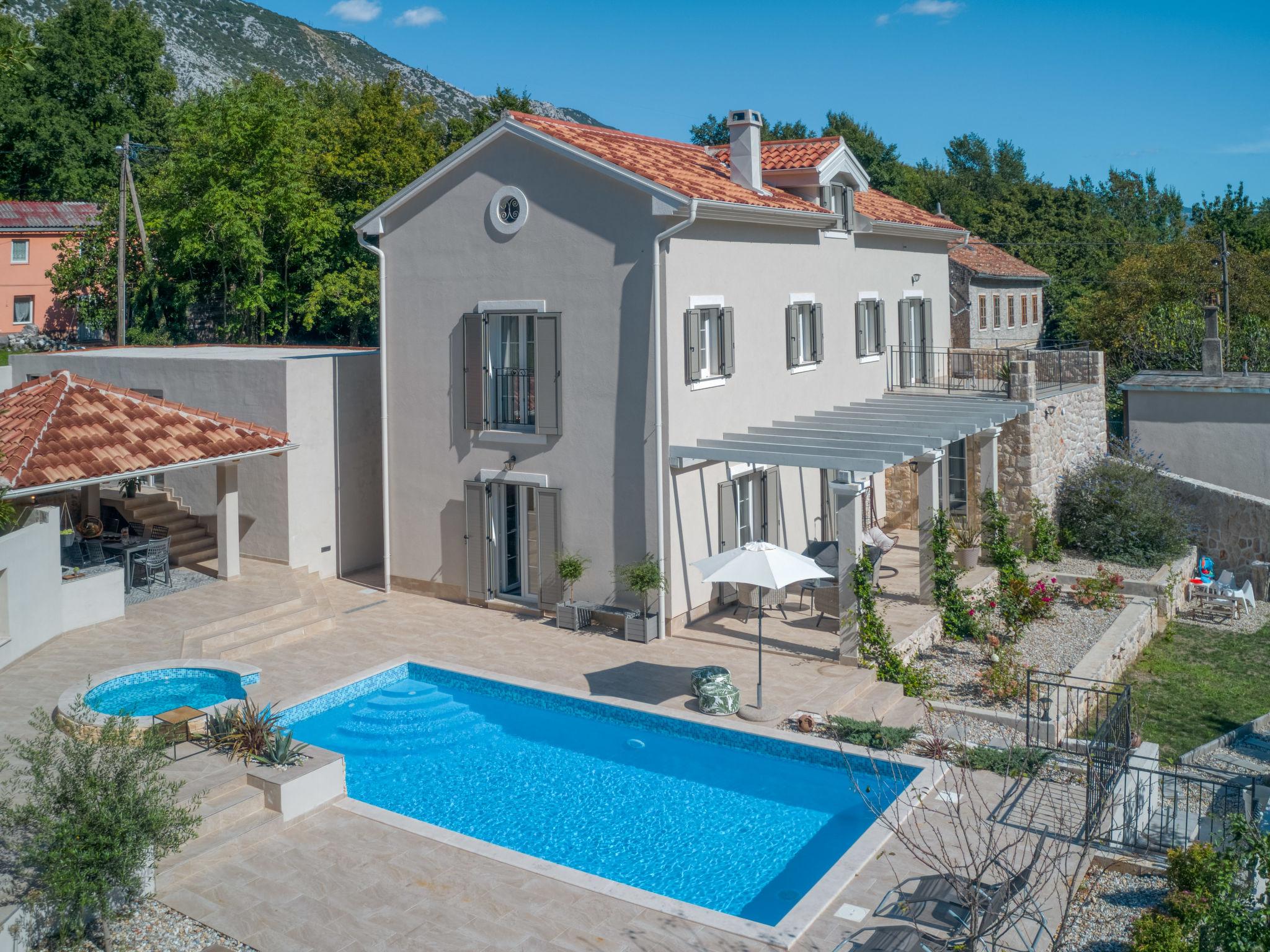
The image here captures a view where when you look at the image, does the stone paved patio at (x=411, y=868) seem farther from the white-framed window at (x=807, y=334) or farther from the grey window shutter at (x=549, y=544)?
the white-framed window at (x=807, y=334)

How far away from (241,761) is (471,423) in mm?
8414

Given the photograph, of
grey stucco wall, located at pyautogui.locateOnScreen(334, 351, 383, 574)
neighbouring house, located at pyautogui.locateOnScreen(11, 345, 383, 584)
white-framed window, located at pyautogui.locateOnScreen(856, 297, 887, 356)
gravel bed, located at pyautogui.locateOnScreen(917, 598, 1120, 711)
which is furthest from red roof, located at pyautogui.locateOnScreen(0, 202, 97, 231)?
gravel bed, located at pyautogui.locateOnScreen(917, 598, 1120, 711)

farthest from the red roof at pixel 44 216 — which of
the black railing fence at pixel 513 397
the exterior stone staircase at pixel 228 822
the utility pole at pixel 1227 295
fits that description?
the utility pole at pixel 1227 295

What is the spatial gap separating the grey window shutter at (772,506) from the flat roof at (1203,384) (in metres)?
13.3

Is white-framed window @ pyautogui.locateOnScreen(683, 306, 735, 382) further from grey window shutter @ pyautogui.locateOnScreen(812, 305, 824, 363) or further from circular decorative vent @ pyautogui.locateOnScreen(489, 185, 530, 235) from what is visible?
grey window shutter @ pyautogui.locateOnScreen(812, 305, 824, 363)

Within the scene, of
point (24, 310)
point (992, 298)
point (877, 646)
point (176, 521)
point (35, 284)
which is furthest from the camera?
point (24, 310)

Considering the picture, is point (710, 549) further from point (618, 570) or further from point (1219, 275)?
point (1219, 275)

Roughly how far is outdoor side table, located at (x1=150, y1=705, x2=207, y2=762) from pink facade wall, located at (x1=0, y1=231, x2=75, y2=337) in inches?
1778

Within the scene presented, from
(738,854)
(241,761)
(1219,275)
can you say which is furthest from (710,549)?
(1219,275)

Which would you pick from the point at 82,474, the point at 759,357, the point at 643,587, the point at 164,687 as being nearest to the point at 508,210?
the point at 759,357

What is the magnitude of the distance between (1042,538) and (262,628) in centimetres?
1503

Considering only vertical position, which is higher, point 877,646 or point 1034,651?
point 877,646

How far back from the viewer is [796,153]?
2248 cm

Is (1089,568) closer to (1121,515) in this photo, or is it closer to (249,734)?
(1121,515)
